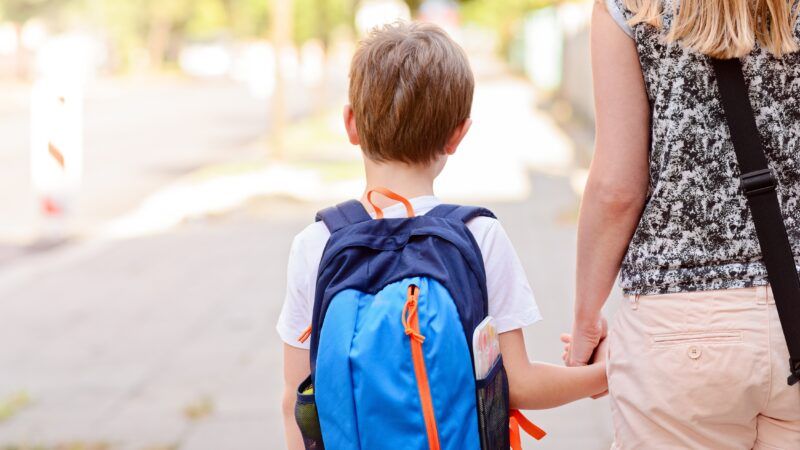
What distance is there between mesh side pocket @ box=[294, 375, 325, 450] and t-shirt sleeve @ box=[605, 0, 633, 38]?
86 centimetres

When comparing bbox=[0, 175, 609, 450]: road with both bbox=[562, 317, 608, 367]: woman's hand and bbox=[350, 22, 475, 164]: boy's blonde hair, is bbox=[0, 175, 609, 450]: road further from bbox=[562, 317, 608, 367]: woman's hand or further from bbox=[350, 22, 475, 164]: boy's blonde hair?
bbox=[350, 22, 475, 164]: boy's blonde hair

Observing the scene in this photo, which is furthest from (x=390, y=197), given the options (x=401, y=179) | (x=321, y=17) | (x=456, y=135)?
(x=321, y=17)

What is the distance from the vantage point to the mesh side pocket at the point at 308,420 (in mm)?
2025

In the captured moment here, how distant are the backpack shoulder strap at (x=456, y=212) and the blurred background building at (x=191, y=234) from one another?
1.53ft

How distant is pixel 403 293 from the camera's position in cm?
193

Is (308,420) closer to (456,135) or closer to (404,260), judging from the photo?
(404,260)

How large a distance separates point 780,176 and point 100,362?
4741mm

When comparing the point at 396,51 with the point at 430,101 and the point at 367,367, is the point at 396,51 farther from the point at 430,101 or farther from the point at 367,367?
the point at 367,367

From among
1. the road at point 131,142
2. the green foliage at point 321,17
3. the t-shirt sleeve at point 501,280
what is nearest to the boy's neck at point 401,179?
the t-shirt sleeve at point 501,280

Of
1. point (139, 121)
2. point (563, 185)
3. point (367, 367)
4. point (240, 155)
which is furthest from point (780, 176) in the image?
point (139, 121)

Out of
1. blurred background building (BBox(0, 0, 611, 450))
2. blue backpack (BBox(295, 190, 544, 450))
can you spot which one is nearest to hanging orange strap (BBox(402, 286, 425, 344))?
blue backpack (BBox(295, 190, 544, 450))

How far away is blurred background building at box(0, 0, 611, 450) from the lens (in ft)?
17.0

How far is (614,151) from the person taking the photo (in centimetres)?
203

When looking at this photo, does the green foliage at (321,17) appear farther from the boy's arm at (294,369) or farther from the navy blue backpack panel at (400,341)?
the navy blue backpack panel at (400,341)
